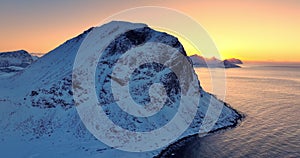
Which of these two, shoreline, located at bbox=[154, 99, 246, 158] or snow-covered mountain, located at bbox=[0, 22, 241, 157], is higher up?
snow-covered mountain, located at bbox=[0, 22, 241, 157]

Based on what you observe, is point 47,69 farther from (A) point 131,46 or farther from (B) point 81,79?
(A) point 131,46

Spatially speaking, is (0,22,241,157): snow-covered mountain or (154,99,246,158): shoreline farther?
(0,22,241,157): snow-covered mountain

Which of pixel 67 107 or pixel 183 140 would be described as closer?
pixel 183 140

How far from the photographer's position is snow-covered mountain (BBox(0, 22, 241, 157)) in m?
44.3

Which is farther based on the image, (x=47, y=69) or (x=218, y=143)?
(x=47, y=69)

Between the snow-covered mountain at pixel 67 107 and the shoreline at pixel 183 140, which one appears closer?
the shoreline at pixel 183 140

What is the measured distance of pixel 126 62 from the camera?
63.2 meters

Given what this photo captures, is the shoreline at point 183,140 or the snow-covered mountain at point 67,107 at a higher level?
the snow-covered mountain at point 67,107

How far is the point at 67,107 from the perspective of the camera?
175ft

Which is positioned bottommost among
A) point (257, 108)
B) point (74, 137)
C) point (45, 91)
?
point (257, 108)

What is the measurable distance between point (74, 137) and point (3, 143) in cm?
1199

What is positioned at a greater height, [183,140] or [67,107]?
[67,107]

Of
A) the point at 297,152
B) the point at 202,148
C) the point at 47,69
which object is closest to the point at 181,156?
the point at 202,148

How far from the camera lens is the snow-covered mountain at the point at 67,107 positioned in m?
44.3
